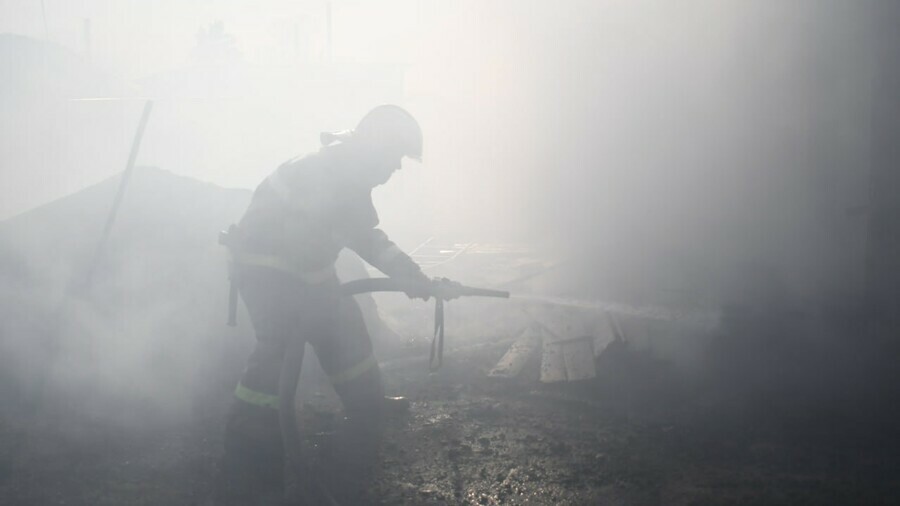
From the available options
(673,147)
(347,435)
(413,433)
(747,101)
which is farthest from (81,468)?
(673,147)

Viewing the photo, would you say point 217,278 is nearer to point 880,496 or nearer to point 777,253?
point 880,496

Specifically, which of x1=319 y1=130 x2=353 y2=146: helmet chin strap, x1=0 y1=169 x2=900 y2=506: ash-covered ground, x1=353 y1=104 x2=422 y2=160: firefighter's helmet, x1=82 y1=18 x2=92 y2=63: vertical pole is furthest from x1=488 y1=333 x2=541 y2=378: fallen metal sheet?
x1=82 y1=18 x2=92 y2=63: vertical pole

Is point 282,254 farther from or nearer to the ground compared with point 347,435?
farther from the ground

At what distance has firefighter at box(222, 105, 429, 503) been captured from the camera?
3678 mm

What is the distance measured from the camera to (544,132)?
13695mm

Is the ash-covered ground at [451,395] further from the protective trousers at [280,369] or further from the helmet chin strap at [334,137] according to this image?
the helmet chin strap at [334,137]

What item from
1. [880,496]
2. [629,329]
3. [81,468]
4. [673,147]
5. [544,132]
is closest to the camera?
[880,496]

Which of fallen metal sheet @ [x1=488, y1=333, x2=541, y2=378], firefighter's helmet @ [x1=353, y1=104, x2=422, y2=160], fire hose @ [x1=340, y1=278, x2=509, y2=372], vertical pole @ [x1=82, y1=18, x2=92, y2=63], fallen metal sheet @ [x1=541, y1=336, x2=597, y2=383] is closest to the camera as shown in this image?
firefighter's helmet @ [x1=353, y1=104, x2=422, y2=160]

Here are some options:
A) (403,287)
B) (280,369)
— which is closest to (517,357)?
(403,287)

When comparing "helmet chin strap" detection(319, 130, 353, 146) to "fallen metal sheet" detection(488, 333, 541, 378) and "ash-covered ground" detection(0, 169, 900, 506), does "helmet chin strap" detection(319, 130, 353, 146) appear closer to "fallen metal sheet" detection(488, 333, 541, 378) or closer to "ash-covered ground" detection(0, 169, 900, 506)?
"ash-covered ground" detection(0, 169, 900, 506)

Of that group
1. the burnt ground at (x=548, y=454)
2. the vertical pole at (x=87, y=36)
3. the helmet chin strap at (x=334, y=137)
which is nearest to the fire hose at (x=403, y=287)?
the burnt ground at (x=548, y=454)

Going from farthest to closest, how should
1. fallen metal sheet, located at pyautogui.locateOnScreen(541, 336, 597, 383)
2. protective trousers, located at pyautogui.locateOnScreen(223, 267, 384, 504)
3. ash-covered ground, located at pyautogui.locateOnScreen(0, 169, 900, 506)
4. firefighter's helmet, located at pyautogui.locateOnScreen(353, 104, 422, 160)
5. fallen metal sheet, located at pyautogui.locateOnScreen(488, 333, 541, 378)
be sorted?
fallen metal sheet, located at pyautogui.locateOnScreen(488, 333, 541, 378)
fallen metal sheet, located at pyautogui.locateOnScreen(541, 336, 597, 383)
firefighter's helmet, located at pyautogui.locateOnScreen(353, 104, 422, 160)
protective trousers, located at pyautogui.locateOnScreen(223, 267, 384, 504)
ash-covered ground, located at pyautogui.locateOnScreen(0, 169, 900, 506)

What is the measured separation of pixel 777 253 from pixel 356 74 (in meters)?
17.5

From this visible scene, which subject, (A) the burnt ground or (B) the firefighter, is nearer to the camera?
(A) the burnt ground
